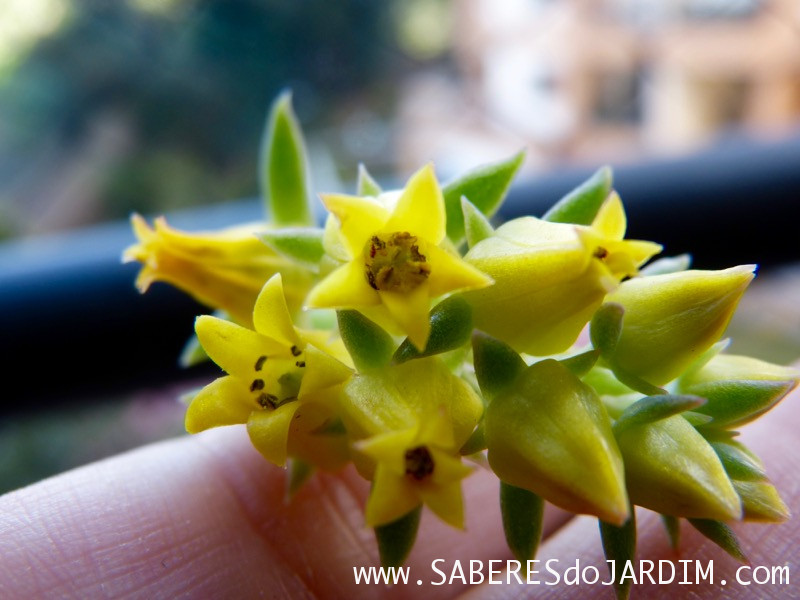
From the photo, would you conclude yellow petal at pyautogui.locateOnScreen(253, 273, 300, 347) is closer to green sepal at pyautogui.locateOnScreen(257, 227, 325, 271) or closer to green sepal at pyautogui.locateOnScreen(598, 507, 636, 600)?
green sepal at pyautogui.locateOnScreen(257, 227, 325, 271)

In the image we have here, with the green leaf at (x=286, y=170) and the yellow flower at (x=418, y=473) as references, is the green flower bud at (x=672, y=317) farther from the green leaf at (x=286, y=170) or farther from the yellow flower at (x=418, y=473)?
the green leaf at (x=286, y=170)

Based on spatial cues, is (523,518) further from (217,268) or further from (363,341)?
(217,268)

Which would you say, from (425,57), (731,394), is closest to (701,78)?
(425,57)

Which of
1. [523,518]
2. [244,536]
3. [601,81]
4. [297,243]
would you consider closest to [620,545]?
[523,518]

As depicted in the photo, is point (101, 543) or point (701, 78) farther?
point (701, 78)

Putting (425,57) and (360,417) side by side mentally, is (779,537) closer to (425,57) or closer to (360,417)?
(360,417)

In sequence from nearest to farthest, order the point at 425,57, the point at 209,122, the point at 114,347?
the point at 114,347 → the point at 209,122 → the point at 425,57

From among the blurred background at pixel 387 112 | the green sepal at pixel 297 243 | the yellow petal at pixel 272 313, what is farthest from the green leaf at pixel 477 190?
the blurred background at pixel 387 112
